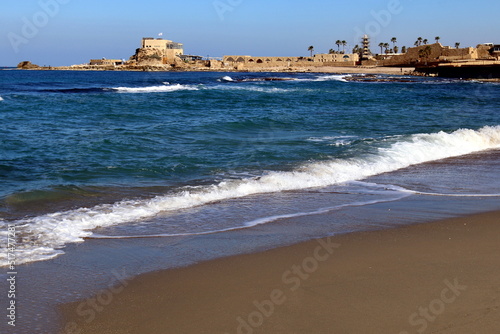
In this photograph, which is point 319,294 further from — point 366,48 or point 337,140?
point 366,48

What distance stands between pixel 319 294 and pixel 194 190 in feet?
14.4

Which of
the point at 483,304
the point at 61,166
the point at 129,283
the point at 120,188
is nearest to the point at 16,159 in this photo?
the point at 61,166

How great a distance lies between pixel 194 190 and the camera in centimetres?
819

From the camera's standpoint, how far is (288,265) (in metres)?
4.84

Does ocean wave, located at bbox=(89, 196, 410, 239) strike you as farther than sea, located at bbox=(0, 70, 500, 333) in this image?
Yes

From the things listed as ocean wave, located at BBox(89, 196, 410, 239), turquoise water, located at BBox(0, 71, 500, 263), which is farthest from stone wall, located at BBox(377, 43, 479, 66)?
ocean wave, located at BBox(89, 196, 410, 239)

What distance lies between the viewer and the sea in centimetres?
511

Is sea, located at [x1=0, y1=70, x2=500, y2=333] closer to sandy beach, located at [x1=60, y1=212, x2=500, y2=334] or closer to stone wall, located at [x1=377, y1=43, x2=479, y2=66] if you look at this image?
sandy beach, located at [x1=60, y1=212, x2=500, y2=334]

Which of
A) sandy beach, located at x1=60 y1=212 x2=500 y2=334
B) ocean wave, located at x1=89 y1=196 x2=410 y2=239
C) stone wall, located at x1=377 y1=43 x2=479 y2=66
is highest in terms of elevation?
stone wall, located at x1=377 y1=43 x2=479 y2=66

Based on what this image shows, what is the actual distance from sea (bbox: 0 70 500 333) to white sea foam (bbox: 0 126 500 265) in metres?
0.03

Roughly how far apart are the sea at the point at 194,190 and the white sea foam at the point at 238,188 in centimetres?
3

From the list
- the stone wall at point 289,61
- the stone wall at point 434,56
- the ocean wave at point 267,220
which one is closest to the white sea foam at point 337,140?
the ocean wave at point 267,220

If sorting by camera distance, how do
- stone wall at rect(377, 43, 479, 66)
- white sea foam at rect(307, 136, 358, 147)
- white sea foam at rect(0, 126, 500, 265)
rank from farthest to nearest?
stone wall at rect(377, 43, 479, 66), white sea foam at rect(307, 136, 358, 147), white sea foam at rect(0, 126, 500, 265)

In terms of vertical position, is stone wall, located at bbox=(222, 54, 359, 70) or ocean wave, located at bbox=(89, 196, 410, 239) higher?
stone wall, located at bbox=(222, 54, 359, 70)
